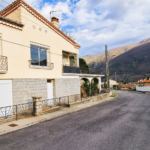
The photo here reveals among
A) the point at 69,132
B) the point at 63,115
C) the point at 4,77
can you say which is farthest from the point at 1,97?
the point at 69,132

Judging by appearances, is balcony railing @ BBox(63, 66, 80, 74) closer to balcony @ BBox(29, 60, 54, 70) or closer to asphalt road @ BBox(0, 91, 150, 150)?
balcony @ BBox(29, 60, 54, 70)

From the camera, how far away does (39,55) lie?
43.2 ft

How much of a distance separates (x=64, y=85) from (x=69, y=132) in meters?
9.01

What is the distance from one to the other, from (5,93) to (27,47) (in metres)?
4.14

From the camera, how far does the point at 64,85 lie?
15680mm

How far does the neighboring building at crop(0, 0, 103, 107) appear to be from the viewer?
10.1 meters

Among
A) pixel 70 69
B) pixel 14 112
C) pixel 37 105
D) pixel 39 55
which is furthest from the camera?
pixel 70 69

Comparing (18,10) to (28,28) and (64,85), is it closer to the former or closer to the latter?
(28,28)

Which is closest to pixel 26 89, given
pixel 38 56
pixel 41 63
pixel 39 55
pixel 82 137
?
pixel 41 63

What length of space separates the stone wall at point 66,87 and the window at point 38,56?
2.51m

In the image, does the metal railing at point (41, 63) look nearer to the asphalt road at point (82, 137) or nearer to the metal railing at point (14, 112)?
the metal railing at point (14, 112)

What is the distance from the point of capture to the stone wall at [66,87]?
14.7 m

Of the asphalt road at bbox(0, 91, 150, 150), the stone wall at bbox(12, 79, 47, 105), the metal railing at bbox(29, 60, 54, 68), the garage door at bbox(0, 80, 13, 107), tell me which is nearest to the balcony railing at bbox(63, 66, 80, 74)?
the metal railing at bbox(29, 60, 54, 68)

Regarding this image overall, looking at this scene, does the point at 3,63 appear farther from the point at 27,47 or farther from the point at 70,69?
the point at 70,69
